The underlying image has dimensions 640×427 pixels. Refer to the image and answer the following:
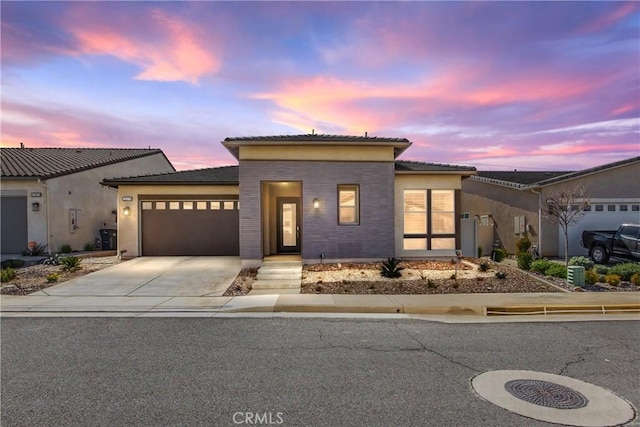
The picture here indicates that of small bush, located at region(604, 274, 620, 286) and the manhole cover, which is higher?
small bush, located at region(604, 274, 620, 286)

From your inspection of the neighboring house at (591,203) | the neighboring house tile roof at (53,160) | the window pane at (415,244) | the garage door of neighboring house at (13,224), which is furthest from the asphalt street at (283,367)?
the neighboring house tile roof at (53,160)

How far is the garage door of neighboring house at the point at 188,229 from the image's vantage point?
16938 mm

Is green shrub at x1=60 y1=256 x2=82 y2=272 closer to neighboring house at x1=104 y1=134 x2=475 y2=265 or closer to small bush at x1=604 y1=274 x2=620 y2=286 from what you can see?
neighboring house at x1=104 y1=134 x2=475 y2=265

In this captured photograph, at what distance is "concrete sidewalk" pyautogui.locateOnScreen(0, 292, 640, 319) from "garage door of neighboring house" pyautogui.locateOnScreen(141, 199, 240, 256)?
256 inches

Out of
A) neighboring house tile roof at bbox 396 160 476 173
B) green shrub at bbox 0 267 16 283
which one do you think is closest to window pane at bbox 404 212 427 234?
neighboring house tile roof at bbox 396 160 476 173

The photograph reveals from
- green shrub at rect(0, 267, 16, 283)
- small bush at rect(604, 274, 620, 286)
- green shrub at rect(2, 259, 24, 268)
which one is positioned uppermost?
green shrub at rect(2, 259, 24, 268)

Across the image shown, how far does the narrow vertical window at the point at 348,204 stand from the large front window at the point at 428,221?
211 cm

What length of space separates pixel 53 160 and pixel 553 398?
85.8 ft

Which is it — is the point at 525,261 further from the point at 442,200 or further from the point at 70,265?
the point at 70,265

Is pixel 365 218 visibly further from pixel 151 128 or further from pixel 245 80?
pixel 151 128

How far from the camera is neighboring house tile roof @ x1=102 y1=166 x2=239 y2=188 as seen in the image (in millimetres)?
16547

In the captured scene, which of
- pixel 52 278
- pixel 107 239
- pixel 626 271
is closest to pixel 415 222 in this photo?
pixel 626 271

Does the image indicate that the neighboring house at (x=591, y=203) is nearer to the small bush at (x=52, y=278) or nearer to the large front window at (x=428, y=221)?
the large front window at (x=428, y=221)

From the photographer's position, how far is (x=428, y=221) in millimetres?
14938
